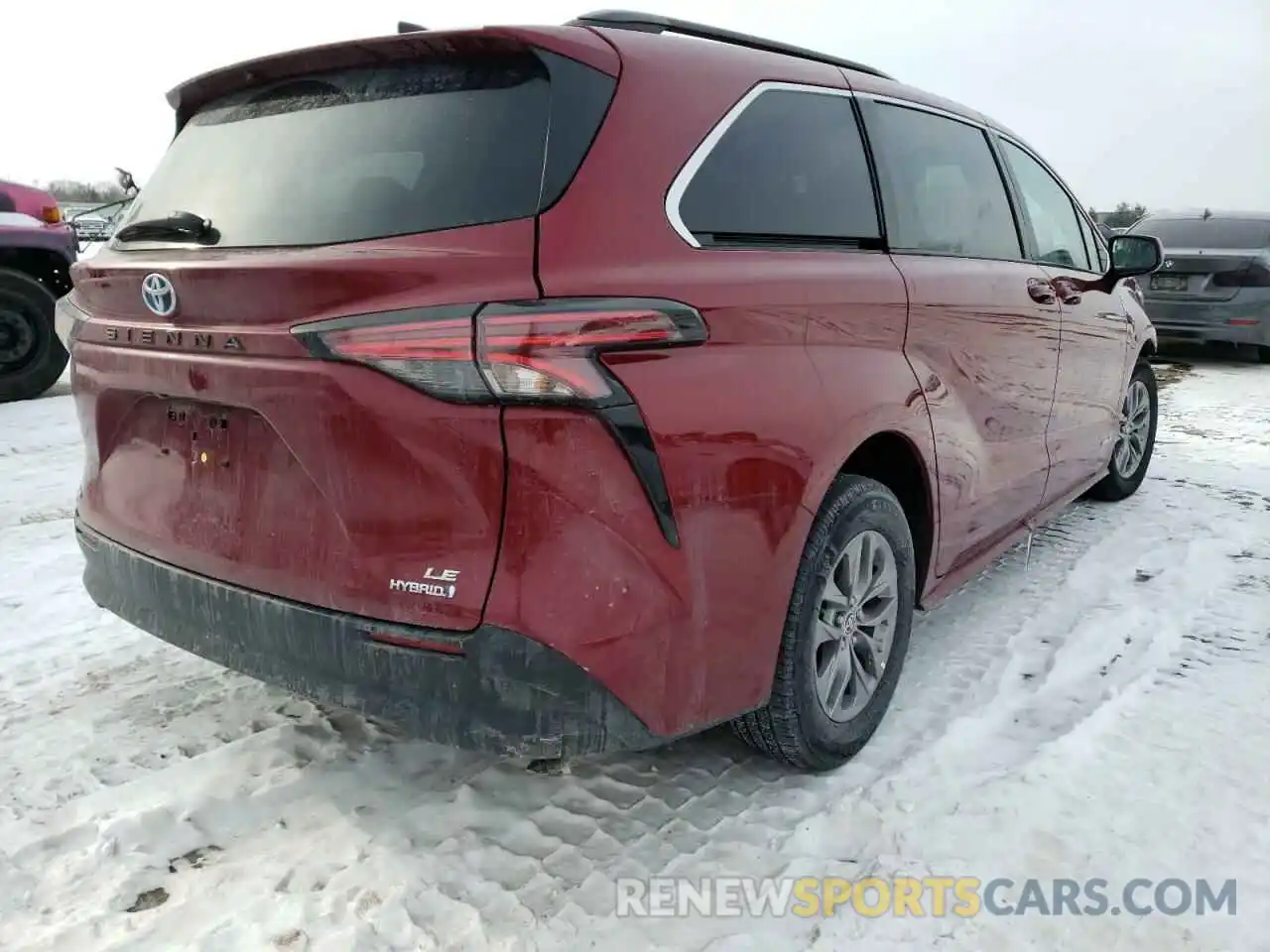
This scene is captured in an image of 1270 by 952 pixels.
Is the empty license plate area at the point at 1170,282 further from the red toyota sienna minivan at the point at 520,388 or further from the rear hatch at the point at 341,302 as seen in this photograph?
the rear hatch at the point at 341,302

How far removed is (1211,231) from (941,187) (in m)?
8.80

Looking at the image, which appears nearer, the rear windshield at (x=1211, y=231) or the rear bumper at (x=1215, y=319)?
the rear bumper at (x=1215, y=319)

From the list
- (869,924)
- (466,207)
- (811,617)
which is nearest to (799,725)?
(811,617)

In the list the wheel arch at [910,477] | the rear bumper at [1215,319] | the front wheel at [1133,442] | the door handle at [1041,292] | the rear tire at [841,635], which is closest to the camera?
the rear tire at [841,635]

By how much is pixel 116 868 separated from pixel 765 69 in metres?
2.44

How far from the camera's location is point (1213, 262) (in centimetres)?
930

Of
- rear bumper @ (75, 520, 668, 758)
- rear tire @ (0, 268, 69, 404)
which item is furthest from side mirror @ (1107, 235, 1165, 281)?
rear tire @ (0, 268, 69, 404)

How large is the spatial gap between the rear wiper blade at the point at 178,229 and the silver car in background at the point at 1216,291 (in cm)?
953

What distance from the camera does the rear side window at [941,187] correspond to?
2766mm

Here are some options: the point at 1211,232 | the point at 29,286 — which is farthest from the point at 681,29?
the point at 1211,232

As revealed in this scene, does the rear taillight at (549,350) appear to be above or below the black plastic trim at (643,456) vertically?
above

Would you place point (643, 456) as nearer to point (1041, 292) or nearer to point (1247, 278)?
point (1041, 292)

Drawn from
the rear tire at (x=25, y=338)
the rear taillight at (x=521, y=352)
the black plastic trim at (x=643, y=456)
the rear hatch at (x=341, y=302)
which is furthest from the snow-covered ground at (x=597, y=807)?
the rear tire at (x=25, y=338)

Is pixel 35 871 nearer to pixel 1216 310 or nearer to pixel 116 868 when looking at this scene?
pixel 116 868
